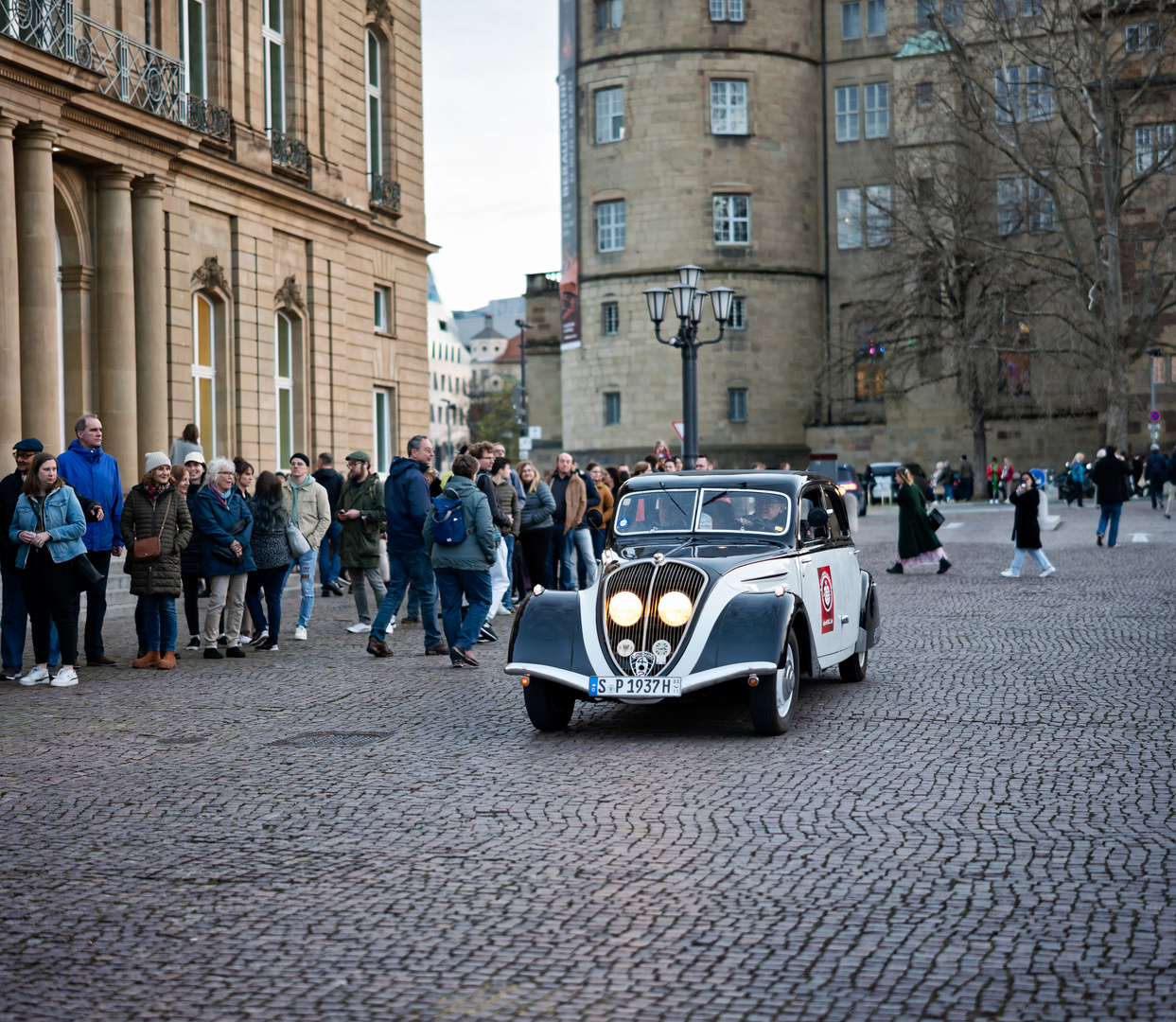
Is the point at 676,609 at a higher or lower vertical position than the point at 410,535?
lower

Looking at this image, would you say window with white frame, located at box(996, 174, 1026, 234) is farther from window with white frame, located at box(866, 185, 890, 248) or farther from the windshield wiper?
the windshield wiper

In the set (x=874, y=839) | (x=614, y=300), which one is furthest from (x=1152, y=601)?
(x=614, y=300)

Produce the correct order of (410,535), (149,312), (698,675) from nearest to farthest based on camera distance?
(698,675)
(410,535)
(149,312)

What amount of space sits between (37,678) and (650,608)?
5453 millimetres

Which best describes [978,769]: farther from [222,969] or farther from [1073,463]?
[1073,463]

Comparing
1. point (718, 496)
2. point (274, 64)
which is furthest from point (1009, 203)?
point (718, 496)

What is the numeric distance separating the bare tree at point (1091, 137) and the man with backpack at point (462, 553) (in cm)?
3172

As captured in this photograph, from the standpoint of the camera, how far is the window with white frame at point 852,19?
61.1 meters

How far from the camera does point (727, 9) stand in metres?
58.4

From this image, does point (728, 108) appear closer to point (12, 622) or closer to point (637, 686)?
point (12, 622)

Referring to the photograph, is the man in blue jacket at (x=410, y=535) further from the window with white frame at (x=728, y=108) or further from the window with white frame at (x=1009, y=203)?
the window with white frame at (x=728, y=108)

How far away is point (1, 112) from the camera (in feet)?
63.7

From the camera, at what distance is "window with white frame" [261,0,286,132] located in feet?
91.1

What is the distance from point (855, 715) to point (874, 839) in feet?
11.7
